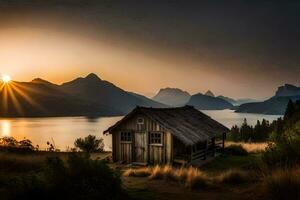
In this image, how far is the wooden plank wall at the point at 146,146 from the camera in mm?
24312

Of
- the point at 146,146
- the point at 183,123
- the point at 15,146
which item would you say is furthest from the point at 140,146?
the point at 15,146

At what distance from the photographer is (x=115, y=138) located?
26.5m

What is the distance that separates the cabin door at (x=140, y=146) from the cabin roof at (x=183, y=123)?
5.36ft

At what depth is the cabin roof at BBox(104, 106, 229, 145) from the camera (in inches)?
945

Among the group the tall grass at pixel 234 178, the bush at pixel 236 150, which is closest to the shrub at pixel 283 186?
the tall grass at pixel 234 178

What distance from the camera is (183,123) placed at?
26.8m

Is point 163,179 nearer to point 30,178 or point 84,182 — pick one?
point 84,182

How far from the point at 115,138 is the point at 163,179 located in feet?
38.9

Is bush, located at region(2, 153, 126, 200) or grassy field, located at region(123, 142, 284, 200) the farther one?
grassy field, located at region(123, 142, 284, 200)

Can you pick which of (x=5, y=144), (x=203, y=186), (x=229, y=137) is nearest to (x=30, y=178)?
(x=203, y=186)

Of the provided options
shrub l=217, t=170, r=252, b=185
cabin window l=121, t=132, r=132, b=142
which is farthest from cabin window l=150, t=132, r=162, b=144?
shrub l=217, t=170, r=252, b=185

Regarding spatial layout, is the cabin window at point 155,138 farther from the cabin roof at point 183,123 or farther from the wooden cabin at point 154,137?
the cabin roof at point 183,123

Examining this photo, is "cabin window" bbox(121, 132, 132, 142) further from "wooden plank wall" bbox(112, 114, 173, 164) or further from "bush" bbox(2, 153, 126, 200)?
"bush" bbox(2, 153, 126, 200)

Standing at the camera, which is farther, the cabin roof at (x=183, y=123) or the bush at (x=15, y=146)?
the bush at (x=15, y=146)
